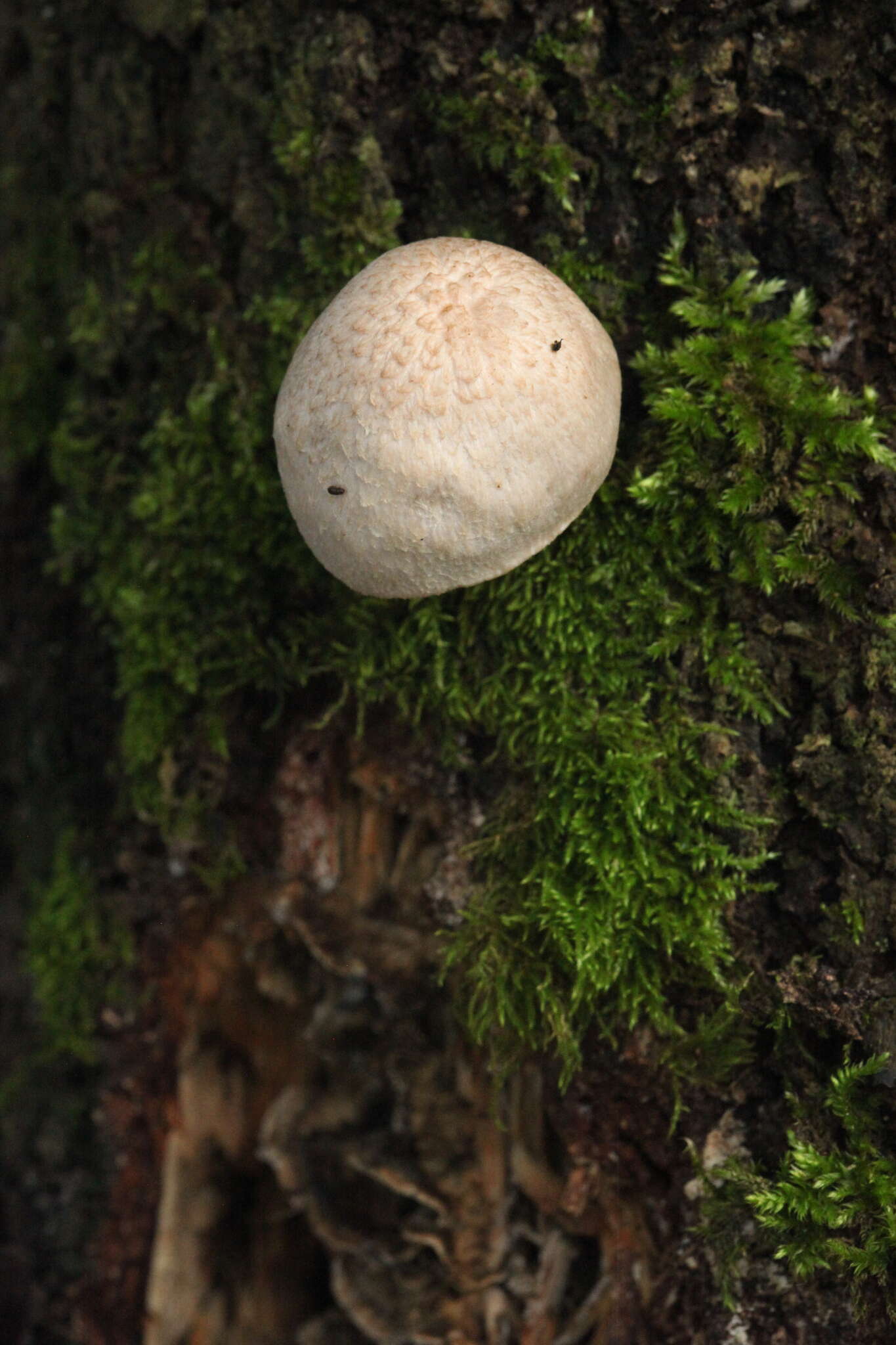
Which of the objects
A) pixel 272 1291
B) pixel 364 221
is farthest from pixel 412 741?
pixel 272 1291

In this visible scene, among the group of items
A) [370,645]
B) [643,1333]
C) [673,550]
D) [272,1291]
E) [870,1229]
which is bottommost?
[272,1291]

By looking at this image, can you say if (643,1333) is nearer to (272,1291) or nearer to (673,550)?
(272,1291)

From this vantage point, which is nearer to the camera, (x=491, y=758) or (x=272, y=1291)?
(x=491, y=758)

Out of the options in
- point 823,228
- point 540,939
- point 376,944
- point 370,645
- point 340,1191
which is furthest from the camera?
point 340,1191

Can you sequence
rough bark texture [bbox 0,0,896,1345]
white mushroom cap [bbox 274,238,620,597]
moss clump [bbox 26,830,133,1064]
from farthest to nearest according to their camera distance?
moss clump [bbox 26,830,133,1064]
rough bark texture [bbox 0,0,896,1345]
white mushroom cap [bbox 274,238,620,597]

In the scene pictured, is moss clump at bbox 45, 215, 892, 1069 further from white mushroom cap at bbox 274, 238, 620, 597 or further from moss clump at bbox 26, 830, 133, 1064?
moss clump at bbox 26, 830, 133, 1064

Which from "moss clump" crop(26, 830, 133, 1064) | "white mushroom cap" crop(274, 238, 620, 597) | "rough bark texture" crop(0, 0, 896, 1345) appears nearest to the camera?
"white mushroom cap" crop(274, 238, 620, 597)

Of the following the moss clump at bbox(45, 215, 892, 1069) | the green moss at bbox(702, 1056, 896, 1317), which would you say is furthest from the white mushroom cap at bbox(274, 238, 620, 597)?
the green moss at bbox(702, 1056, 896, 1317)

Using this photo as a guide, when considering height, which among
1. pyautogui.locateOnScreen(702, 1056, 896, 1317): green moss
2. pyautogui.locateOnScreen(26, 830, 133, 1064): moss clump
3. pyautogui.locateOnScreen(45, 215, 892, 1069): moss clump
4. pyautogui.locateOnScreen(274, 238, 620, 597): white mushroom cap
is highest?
pyautogui.locateOnScreen(274, 238, 620, 597): white mushroom cap
